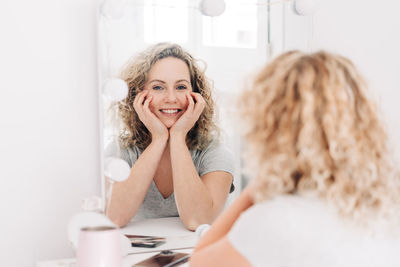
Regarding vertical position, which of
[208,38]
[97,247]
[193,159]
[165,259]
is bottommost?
[165,259]

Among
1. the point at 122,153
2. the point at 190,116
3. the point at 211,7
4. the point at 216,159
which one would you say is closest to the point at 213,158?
the point at 216,159

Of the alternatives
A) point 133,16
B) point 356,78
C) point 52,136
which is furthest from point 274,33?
point 52,136

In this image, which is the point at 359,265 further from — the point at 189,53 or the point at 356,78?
the point at 189,53

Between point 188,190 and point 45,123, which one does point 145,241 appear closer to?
point 188,190

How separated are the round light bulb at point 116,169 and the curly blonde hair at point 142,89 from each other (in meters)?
0.07

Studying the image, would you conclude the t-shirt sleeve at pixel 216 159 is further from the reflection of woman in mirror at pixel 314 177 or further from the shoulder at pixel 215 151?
the reflection of woman in mirror at pixel 314 177

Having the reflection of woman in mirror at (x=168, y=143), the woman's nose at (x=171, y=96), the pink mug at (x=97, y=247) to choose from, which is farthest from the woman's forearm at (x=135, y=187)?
the pink mug at (x=97, y=247)

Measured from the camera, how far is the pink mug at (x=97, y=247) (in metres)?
0.87

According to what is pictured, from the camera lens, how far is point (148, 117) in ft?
3.74

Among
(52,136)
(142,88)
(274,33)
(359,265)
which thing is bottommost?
(359,265)

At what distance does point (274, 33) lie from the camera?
1.26m

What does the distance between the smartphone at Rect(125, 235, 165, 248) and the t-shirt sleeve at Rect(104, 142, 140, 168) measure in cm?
18

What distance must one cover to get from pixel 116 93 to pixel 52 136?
18cm

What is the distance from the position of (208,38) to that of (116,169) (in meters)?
0.41
